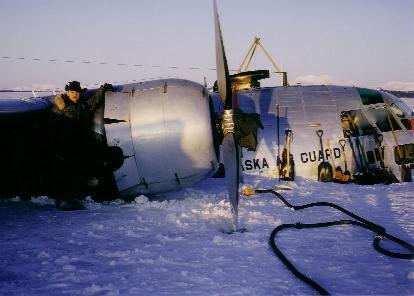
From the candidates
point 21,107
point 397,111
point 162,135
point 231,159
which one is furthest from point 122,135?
point 397,111

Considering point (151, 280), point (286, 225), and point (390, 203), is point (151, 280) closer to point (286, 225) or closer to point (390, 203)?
point (286, 225)

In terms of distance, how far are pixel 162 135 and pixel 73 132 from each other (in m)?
2.14

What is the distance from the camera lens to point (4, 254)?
18.6 feet

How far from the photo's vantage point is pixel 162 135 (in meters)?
7.70

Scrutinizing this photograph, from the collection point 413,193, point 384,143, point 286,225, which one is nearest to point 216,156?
point 286,225

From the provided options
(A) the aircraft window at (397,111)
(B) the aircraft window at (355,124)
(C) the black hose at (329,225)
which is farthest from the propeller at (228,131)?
(A) the aircraft window at (397,111)

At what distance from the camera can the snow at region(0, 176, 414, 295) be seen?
4508 millimetres

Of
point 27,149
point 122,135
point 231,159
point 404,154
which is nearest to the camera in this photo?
point 231,159

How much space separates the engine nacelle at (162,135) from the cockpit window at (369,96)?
276 inches

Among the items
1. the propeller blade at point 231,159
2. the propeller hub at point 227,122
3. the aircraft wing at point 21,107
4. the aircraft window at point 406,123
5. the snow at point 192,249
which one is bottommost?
the snow at point 192,249

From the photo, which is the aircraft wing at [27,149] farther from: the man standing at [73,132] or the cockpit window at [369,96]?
the cockpit window at [369,96]

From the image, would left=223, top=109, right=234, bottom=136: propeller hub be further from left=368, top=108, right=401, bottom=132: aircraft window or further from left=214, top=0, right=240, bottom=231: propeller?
left=368, top=108, right=401, bottom=132: aircraft window

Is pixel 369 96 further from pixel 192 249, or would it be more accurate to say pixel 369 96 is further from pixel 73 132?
pixel 73 132

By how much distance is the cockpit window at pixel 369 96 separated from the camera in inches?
478
